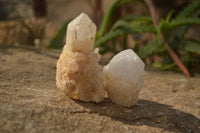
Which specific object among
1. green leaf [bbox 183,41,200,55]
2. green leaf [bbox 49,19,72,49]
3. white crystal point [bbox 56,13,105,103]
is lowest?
green leaf [bbox 49,19,72,49]

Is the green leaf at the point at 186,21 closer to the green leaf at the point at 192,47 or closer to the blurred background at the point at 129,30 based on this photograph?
the blurred background at the point at 129,30

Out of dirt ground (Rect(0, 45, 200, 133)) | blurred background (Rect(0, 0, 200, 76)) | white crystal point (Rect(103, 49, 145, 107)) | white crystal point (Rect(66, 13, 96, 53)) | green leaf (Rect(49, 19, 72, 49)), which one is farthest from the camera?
green leaf (Rect(49, 19, 72, 49))

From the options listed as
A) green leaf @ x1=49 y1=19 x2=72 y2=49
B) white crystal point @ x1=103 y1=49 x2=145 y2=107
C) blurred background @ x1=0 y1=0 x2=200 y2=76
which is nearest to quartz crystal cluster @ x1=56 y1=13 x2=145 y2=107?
white crystal point @ x1=103 y1=49 x2=145 y2=107

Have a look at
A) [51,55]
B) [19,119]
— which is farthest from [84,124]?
[51,55]

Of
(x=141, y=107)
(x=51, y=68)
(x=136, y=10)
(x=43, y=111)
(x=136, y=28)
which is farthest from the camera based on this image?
(x=136, y=10)

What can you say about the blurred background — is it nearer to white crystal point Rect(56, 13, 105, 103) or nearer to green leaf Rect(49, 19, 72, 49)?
green leaf Rect(49, 19, 72, 49)

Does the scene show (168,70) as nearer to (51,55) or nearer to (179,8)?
(51,55)
